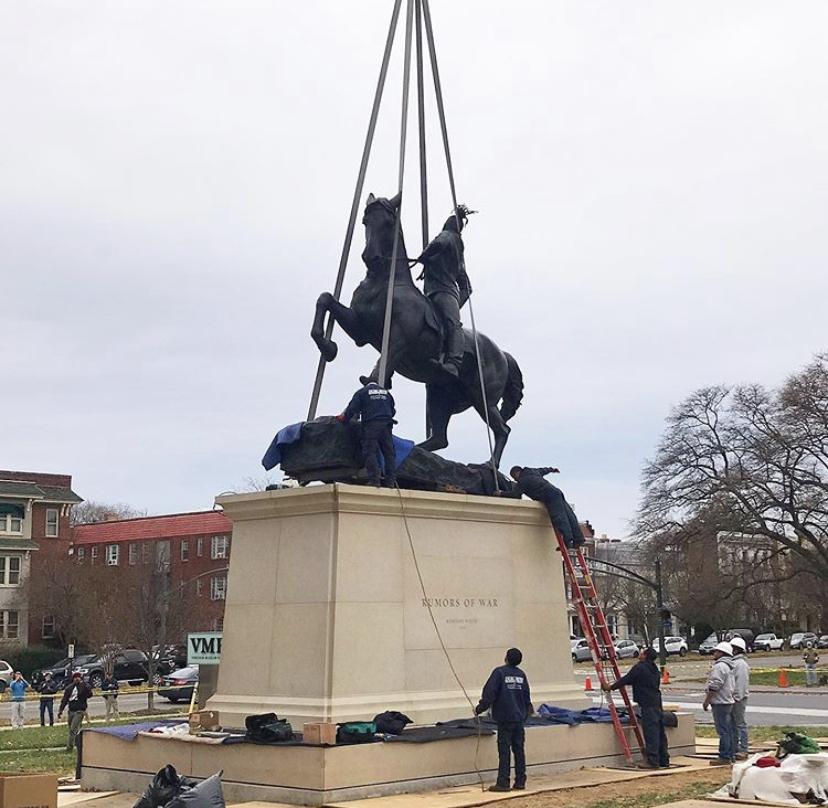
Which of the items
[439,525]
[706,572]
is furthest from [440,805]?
[706,572]

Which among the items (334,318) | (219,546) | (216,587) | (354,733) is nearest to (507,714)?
(354,733)

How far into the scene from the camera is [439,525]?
15273 mm

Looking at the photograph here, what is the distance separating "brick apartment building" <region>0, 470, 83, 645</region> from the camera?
226 ft

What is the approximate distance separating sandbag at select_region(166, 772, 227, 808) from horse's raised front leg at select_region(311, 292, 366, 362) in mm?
7240

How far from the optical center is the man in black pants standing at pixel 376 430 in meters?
14.9

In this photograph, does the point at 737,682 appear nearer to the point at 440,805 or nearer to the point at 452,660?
the point at 452,660

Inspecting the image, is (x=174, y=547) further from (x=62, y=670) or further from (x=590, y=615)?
(x=590, y=615)

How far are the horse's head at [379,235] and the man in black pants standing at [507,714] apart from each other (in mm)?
6278

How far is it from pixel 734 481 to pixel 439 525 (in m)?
38.0

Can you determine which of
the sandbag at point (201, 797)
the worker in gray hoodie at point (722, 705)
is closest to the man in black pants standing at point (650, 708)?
the worker in gray hoodie at point (722, 705)

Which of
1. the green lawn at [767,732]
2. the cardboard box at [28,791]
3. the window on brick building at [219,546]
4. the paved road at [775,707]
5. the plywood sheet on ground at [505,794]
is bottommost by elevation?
the paved road at [775,707]

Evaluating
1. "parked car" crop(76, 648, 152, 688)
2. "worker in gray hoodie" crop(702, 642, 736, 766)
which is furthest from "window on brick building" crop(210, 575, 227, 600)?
"worker in gray hoodie" crop(702, 642, 736, 766)

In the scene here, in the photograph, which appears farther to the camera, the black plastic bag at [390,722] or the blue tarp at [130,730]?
the blue tarp at [130,730]

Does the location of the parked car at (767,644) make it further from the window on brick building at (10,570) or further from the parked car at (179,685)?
the window on brick building at (10,570)
